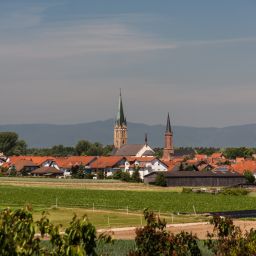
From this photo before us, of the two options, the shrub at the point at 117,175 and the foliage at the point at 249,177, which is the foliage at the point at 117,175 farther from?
the foliage at the point at 249,177

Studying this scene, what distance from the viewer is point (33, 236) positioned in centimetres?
1386

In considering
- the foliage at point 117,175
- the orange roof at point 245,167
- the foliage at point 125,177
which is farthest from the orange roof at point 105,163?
the orange roof at point 245,167

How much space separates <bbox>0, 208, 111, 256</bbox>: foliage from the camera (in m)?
13.1

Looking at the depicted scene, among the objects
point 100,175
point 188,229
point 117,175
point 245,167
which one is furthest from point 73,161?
point 188,229

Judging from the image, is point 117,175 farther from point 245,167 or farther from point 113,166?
point 245,167

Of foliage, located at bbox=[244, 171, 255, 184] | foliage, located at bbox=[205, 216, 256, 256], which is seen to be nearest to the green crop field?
foliage, located at bbox=[244, 171, 255, 184]

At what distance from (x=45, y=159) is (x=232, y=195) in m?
66.6

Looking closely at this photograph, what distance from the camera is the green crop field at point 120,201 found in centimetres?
6688

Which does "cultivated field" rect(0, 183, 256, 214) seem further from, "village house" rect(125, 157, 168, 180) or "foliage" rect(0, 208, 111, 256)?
"village house" rect(125, 157, 168, 180)

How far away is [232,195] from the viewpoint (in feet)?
296

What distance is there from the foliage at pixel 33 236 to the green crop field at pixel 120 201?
157ft

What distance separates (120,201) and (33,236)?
60566 mm

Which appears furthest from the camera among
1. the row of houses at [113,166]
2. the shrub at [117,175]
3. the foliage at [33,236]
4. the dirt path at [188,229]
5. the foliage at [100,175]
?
the row of houses at [113,166]

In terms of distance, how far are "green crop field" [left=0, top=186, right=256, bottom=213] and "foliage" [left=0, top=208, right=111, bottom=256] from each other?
1884 inches
